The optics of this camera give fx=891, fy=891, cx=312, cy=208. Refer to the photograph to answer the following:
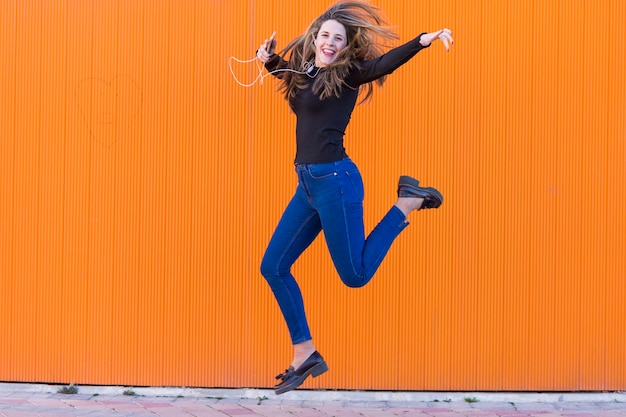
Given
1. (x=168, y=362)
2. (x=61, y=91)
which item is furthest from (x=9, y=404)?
(x=61, y=91)

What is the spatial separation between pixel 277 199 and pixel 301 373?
145cm

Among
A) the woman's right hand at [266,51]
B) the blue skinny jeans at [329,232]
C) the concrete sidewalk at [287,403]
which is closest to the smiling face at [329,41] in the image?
the woman's right hand at [266,51]

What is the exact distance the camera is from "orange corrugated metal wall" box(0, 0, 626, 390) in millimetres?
5602

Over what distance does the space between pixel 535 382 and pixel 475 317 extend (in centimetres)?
56

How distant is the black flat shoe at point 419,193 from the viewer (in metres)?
4.57

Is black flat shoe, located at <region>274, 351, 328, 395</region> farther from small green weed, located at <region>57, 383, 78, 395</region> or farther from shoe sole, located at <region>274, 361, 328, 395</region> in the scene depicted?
small green weed, located at <region>57, 383, 78, 395</region>

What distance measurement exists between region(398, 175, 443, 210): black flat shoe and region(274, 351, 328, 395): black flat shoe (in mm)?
955

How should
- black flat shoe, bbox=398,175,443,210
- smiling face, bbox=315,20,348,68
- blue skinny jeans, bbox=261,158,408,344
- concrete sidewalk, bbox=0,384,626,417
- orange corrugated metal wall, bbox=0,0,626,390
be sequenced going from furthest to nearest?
1. orange corrugated metal wall, bbox=0,0,626,390
2. concrete sidewalk, bbox=0,384,626,417
3. black flat shoe, bbox=398,175,443,210
4. smiling face, bbox=315,20,348,68
5. blue skinny jeans, bbox=261,158,408,344

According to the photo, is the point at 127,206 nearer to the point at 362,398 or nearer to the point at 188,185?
the point at 188,185

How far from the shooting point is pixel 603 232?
18.4 feet

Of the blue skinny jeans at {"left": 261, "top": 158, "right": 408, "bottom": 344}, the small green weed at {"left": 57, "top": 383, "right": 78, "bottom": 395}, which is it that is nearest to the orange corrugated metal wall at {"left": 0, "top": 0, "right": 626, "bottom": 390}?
the small green weed at {"left": 57, "top": 383, "right": 78, "bottom": 395}

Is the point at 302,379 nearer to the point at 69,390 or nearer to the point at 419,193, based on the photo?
the point at 419,193

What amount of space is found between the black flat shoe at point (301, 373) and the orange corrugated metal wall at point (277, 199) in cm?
107

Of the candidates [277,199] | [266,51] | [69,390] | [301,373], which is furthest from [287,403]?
[266,51]
